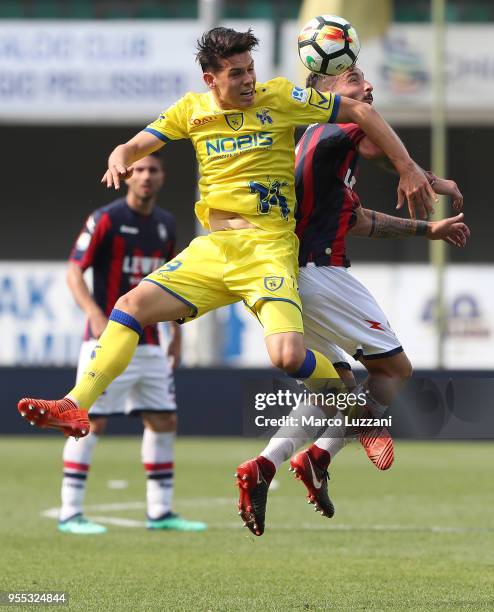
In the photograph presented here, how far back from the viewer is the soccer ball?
684 centimetres

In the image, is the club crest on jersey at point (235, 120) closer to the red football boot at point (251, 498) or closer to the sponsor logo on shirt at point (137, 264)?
the red football boot at point (251, 498)

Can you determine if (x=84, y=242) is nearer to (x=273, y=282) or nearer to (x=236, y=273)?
(x=236, y=273)

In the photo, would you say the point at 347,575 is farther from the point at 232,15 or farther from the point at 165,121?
the point at 232,15

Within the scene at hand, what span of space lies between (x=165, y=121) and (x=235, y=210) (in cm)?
54

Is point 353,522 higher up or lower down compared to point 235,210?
Answer: lower down

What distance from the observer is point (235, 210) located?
663cm

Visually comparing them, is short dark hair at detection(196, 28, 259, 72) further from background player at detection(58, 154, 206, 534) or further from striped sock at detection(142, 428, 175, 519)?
striped sock at detection(142, 428, 175, 519)

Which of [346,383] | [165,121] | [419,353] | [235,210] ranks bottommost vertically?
[419,353]

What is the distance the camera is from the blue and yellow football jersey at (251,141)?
6578mm

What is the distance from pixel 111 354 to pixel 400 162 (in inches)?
62.7

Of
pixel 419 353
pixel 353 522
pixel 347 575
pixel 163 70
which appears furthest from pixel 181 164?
pixel 347 575

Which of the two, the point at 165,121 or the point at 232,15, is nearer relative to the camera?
the point at 165,121

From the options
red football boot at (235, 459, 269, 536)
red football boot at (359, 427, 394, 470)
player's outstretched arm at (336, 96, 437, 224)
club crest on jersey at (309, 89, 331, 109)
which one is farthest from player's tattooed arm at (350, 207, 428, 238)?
red football boot at (235, 459, 269, 536)

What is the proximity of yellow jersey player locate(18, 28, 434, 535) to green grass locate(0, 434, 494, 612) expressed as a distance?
0.62 metres
